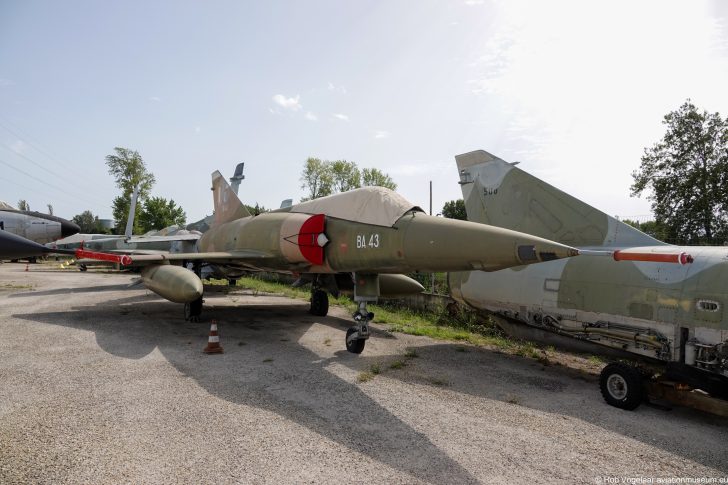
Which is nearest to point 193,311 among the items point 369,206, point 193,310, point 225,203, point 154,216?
point 193,310

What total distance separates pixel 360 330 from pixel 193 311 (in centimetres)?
489

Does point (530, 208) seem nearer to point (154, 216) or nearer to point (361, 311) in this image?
point (361, 311)

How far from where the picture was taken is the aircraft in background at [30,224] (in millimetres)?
14750

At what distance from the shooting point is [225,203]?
41.1ft

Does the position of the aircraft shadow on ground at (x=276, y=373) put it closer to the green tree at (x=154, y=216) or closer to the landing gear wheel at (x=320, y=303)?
the landing gear wheel at (x=320, y=303)

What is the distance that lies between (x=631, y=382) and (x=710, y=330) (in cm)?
104

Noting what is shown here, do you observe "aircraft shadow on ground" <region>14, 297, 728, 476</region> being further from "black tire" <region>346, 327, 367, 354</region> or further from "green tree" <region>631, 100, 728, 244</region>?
"green tree" <region>631, 100, 728, 244</region>

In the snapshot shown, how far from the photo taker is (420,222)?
6.11 metres

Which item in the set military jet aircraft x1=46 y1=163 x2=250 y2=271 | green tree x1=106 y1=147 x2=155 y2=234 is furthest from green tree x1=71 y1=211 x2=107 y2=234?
military jet aircraft x1=46 y1=163 x2=250 y2=271

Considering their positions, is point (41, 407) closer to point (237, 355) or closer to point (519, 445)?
point (237, 355)

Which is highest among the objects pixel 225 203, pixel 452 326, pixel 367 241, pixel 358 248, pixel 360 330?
pixel 225 203

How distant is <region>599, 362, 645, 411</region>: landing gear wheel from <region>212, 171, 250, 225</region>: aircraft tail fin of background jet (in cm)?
946

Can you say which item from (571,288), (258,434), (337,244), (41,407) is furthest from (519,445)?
(41,407)

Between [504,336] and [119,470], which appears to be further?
[504,336]
